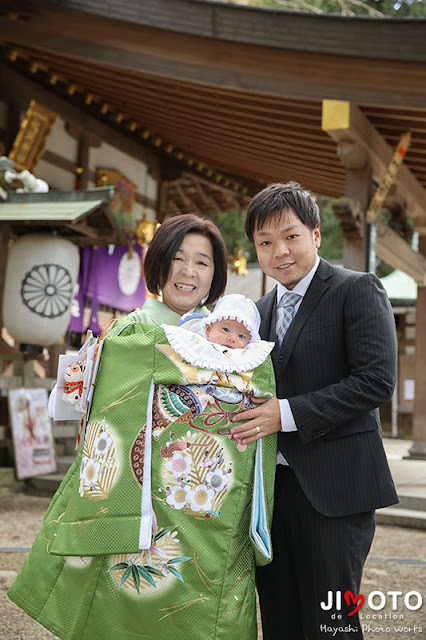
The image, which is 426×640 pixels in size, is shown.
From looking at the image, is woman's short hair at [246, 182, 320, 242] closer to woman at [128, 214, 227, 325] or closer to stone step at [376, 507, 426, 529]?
woman at [128, 214, 227, 325]

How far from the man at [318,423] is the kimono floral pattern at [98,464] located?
1.33ft

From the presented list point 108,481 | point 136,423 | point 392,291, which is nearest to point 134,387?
point 136,423

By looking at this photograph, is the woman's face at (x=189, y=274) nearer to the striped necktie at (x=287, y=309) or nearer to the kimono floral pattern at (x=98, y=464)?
the striped necktie at (x=287, y=309)

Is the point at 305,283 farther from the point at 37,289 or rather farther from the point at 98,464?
the point at 37,289

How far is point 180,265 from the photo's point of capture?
Answer: 2.47 m

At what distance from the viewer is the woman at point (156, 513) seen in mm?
1953

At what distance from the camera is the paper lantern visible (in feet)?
22.0

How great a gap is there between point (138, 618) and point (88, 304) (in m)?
8.20

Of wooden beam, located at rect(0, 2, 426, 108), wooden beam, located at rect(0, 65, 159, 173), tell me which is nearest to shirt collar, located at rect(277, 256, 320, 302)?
wooden beam, located at rect(0, 2, 426, 108)

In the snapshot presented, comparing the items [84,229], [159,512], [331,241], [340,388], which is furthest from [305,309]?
[331,241]

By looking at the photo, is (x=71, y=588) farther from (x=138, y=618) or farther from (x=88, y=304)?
(x=88, y=304)

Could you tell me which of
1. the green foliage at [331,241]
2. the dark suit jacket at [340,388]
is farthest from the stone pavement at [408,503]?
the green foliage at [331,241]

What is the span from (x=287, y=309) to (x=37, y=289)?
4.91m

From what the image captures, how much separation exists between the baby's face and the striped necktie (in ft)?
0.51
